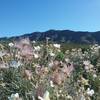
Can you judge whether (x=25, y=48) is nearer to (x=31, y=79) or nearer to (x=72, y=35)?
(x=31, y=79)

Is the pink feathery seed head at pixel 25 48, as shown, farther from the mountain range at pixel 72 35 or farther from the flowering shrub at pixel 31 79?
the mountain range at pixel 72 35

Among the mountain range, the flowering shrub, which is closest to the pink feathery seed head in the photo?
the flowering shrub

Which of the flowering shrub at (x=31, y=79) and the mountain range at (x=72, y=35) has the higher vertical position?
the flowering shrub at (x=31, y=79)

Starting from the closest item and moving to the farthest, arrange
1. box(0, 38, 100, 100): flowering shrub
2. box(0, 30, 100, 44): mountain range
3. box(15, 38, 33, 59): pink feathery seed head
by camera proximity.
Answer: box(0, 38, 100, 100): flowering shrub < box(15, 38, 33, 59): pink feathery seed head < box(0, 30, 100, 44): mountain range

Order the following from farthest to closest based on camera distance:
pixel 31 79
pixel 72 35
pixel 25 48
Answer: pixel 72 35 → pixel 31 79 → pixel 25 48

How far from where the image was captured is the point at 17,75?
18.0ft

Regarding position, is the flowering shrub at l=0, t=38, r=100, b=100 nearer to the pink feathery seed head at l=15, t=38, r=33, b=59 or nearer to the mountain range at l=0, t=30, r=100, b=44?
the pink feathery seed head at l=15, t=38, r=33, b=59

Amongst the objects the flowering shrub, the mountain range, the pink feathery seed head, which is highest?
the pink feathery seed head

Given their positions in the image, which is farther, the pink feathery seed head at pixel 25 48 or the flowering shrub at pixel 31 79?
the pink feathery seed head at pixel 25 48

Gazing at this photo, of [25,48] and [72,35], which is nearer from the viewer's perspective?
[25,48]

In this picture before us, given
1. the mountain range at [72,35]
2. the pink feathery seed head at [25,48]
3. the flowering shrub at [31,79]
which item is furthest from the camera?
the mountain range at [72,35]

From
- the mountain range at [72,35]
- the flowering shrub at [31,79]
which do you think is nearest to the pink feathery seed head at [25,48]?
the flowering shrub at [31,79]

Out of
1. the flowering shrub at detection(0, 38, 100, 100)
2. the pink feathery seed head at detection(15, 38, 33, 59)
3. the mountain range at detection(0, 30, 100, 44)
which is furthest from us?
the mountain range at detection(0, 30, 100, 44)

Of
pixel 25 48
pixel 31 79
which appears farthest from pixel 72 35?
pixel 25 48
